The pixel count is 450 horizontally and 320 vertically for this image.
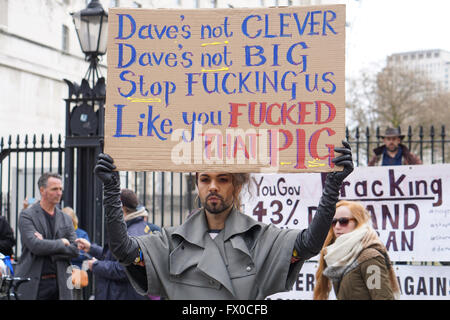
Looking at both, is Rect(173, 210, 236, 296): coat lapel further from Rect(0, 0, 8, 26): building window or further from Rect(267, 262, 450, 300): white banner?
Rect(0, 0, 8, 26): building window

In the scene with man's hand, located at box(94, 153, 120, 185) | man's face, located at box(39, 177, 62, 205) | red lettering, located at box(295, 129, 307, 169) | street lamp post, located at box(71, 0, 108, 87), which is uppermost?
street lamp post, located at box(71, 0, 108, 87)

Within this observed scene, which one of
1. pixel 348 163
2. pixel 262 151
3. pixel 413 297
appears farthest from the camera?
pixel 413 297

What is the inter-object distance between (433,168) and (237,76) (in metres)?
4.12

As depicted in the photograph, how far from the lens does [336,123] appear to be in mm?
3730

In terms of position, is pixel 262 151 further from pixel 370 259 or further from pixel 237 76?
pixel 370 259

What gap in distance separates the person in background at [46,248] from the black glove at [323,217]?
4.25 meters

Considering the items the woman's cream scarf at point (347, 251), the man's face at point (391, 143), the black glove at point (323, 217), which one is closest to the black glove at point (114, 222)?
the black glove at point (323, 217)

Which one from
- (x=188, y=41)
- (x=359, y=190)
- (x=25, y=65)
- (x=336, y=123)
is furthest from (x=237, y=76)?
(x=25, y=65)

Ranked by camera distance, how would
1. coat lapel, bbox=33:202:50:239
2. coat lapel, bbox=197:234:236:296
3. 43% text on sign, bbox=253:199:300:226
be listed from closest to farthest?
coat lapel, bbox=197:234:236:296 → coat lapel, bbox=33:202:50:239 → 43% text on sign, bbox=253:199:300:226

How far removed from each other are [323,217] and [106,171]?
112 centimetres

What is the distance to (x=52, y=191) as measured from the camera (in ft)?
24.4

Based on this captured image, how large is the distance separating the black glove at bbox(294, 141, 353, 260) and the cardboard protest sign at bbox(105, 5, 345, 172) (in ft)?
0.53

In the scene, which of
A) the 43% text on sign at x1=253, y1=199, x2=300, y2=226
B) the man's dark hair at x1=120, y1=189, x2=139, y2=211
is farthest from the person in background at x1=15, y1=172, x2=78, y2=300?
the 43% text on sign at x1=253, y1=199, x2=300, y2=226

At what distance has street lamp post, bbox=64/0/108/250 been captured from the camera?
8758 millimetres
